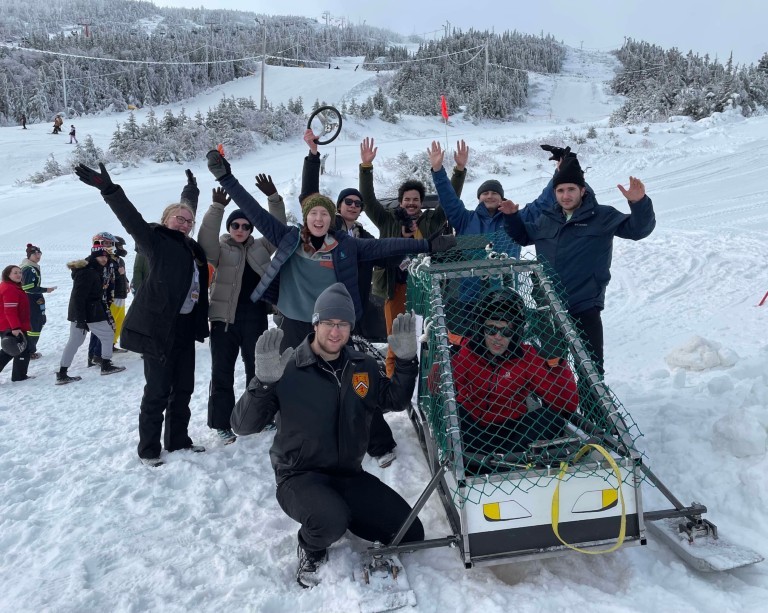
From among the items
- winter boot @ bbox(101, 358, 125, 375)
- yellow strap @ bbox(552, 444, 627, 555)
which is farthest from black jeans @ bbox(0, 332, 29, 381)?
yellow strap @ bbox(552, 444, 627, 555)

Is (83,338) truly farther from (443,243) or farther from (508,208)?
(508,208)

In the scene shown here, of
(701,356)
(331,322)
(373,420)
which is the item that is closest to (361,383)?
(331,322)

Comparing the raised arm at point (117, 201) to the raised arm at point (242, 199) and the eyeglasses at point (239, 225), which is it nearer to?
the raised arm at point (242, 199)

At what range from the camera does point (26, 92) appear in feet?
127

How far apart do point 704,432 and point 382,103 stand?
31697 mm

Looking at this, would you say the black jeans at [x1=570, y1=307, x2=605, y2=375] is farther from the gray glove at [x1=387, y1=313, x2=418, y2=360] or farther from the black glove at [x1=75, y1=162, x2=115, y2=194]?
the black glove at [x1=75, y1=162, x2=115, y2=194]

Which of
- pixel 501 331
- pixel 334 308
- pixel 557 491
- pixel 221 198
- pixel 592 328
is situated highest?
pixel 221 198

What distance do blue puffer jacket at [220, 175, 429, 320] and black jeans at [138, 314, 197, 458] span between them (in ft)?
1.95

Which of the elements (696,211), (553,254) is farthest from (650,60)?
(553,254)

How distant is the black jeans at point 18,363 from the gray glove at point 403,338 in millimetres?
4756

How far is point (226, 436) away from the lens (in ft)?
14.2

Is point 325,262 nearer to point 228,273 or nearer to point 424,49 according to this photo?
point 228,273

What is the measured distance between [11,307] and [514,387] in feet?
17.2

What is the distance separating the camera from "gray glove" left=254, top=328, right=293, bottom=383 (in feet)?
9.18
